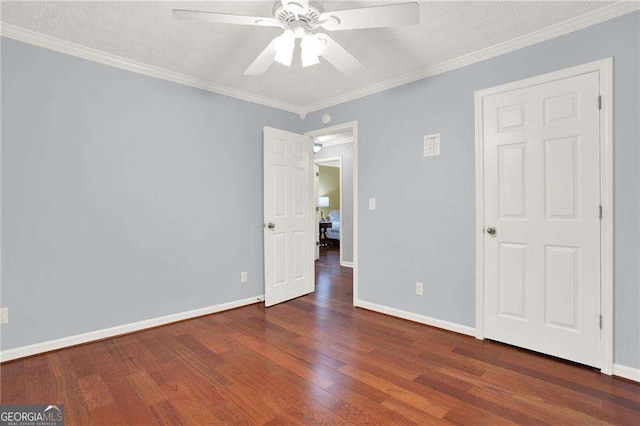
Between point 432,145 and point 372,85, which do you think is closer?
point 432,145

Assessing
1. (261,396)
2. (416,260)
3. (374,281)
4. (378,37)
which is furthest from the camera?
(374,281)

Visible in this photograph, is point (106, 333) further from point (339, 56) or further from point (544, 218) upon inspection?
point (544, 218)

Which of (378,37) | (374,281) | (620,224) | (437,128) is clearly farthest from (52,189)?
(620,224)

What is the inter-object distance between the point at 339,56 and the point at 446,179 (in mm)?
1497

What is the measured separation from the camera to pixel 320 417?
176 cm

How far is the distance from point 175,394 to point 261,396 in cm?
53

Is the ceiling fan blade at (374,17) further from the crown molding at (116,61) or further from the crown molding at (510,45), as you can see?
the crown molding at (116,61)

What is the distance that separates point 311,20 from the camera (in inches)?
77.3

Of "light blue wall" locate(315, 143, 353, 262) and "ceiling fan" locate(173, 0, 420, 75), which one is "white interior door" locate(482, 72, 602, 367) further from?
"light blue wall" locate(315, 143, 353, 262)

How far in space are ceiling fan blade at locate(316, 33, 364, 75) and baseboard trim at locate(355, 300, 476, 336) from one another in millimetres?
2306

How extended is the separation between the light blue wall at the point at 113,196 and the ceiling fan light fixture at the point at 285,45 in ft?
5.32

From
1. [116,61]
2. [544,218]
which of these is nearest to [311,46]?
[116,61]

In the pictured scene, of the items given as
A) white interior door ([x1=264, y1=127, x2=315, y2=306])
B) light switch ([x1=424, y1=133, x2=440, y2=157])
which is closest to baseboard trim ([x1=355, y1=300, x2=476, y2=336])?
white interior door ([x1=264, y1=127, x2=315, y2=306])

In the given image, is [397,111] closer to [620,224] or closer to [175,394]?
[620,224]
